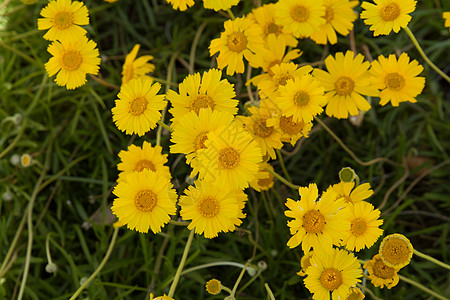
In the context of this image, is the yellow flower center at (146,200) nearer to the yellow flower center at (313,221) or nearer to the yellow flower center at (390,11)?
the yellow flower center at (313,221)

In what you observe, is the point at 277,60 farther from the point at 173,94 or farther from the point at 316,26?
the point at 173,94

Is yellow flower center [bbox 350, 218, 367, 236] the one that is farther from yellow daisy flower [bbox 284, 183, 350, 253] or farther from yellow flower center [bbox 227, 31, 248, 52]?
yellow flower center [bbox 227, 31, 248, 52]

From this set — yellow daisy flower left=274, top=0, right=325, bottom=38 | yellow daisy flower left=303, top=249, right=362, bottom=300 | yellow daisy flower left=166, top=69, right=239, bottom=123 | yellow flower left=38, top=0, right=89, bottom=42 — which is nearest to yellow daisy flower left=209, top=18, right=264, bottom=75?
yellow daisy flower left=274, top=0, right=325, bottom=38

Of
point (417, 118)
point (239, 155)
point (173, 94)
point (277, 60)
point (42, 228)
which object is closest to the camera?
point (239, 155)

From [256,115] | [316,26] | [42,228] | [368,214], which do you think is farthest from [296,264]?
[42,228]

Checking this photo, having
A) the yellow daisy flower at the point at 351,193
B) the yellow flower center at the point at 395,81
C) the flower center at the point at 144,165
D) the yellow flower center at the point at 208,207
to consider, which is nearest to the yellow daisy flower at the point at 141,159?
the flower center at the point at 144,165

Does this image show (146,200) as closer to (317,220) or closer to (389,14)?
(317,220)

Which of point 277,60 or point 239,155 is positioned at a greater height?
→ point 277,60
